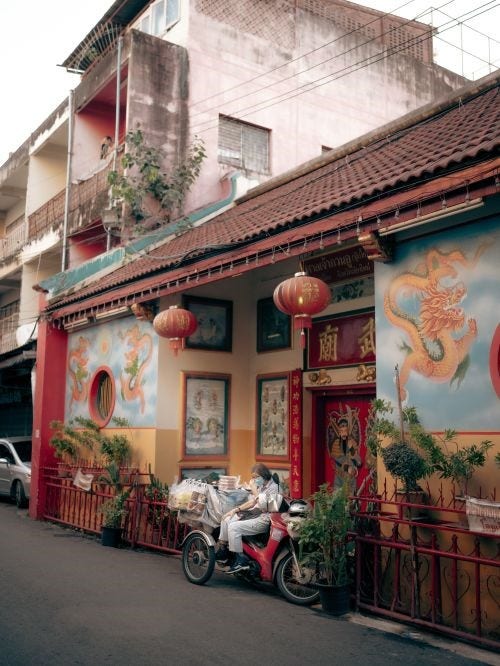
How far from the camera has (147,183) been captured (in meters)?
16.2

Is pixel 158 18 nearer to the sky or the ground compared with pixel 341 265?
nearer to the sky

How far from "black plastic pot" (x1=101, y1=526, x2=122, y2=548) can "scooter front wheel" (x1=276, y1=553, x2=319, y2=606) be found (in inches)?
162

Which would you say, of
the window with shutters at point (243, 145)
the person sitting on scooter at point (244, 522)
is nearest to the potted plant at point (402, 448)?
the person sitting on scooter at point (244, 522)

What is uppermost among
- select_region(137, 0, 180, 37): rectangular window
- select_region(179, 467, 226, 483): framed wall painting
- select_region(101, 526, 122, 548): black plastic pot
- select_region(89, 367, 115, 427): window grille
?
select_region(137, 0, 180, 37): rectangular window

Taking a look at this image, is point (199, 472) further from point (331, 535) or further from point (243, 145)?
point (243, 145)

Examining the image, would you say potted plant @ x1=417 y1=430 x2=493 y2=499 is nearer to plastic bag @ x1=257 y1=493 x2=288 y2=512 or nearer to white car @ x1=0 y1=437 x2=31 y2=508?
plastic bag @ x1=257 y1=493 x2=288 y2=512

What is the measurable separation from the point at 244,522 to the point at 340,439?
128 inches

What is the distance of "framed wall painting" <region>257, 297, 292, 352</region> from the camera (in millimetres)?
11695

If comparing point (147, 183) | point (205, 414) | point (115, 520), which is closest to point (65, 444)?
point (115, 520)

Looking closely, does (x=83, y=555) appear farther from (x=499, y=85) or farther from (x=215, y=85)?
(x=215, y=85)

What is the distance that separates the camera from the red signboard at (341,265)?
9844mm

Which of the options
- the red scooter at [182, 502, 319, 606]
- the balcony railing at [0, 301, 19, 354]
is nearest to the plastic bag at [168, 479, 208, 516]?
the red scooter at [182, 502, 319, 606]

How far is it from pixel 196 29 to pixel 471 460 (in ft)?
48.8

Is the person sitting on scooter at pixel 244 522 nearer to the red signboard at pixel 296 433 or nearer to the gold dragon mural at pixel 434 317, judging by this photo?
the gold dragon mural at pixel 434 317
